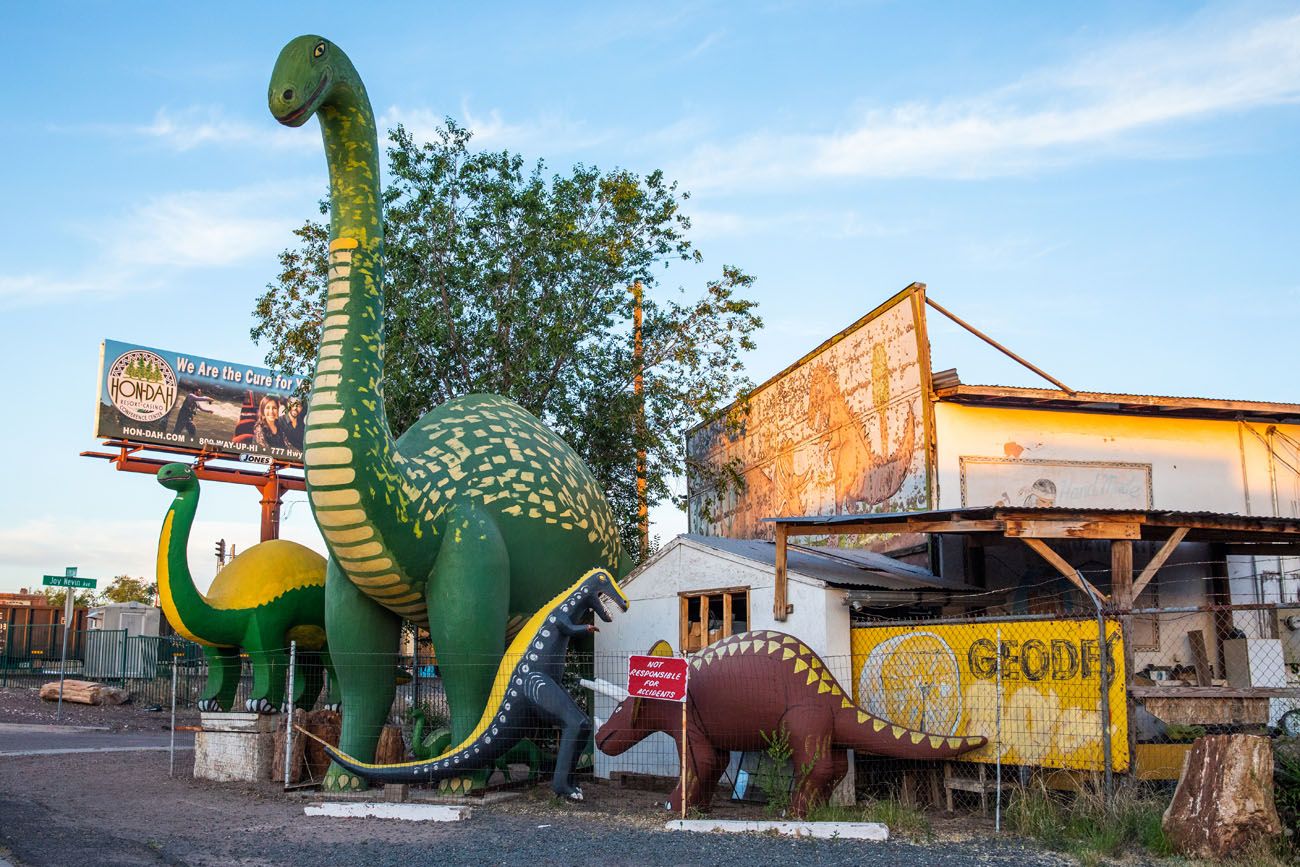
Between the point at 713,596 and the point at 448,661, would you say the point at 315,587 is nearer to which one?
the point at 448,661

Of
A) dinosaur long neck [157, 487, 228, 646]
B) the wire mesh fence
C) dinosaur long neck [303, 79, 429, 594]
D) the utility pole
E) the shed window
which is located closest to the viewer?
the wire mesh fence

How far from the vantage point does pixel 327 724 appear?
12320mm

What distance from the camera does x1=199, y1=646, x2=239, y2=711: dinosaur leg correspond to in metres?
13.7

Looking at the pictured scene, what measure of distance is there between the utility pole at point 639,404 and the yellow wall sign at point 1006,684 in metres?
7.86

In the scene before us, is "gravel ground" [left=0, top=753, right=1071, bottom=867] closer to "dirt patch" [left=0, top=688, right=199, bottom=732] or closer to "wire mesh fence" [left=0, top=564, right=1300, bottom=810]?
"wire mesh fence" [left=0, top=564, right=1300, bottom=810]

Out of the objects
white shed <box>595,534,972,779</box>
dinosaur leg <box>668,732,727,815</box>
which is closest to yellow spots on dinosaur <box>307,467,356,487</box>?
dinosaur leg <box>668,732,727,815</box>

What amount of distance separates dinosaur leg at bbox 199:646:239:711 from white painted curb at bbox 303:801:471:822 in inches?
162

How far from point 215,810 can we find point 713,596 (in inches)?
219

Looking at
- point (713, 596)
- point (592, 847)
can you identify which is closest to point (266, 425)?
point (713, 596)

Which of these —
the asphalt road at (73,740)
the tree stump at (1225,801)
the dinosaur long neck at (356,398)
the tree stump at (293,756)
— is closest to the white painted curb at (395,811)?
the tree stump at (293,756)

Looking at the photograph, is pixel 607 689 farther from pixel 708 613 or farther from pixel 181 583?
pixel 181 583

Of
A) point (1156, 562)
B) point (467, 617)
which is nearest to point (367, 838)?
point (467, 617)

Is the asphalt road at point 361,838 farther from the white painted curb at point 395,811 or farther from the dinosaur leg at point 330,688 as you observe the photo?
the dinosaur leg at point 330,688

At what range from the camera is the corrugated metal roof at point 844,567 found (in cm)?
1238
